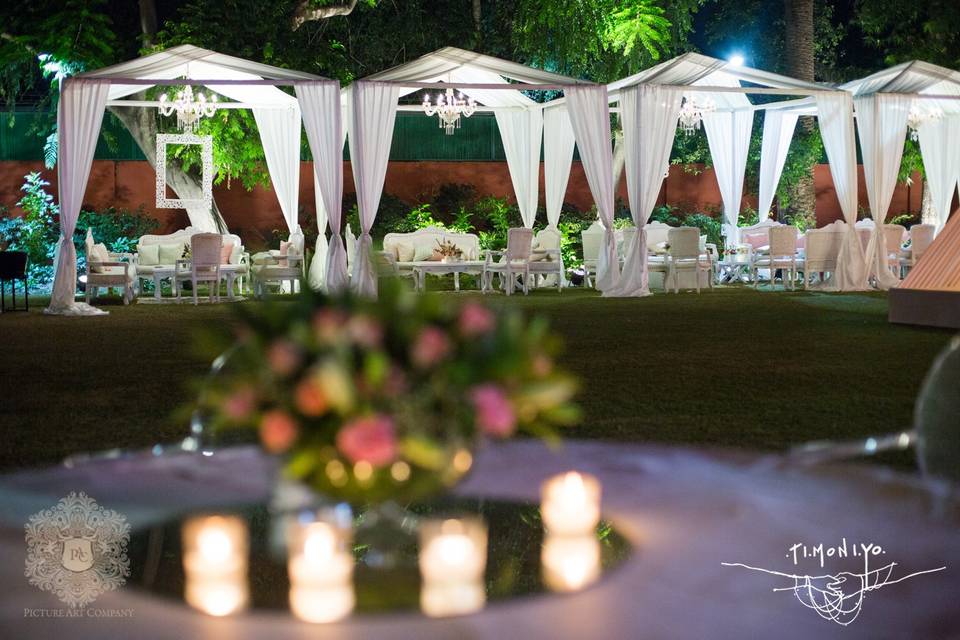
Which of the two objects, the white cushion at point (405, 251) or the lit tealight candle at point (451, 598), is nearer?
the lit tealight candle at point (451, 598)

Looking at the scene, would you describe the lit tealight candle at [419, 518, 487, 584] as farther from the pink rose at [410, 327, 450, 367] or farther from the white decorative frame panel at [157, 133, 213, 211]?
the white decorative frame panel at [157, 133, 213, 211]

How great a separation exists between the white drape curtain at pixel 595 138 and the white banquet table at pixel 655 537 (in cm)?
1252

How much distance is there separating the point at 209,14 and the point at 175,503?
1748cm

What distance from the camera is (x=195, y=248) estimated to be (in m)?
14.9

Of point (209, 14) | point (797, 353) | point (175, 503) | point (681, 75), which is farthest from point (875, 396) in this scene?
point (209, 14)

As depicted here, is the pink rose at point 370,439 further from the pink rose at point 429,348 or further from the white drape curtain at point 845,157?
the white drape curtain at point 845,157

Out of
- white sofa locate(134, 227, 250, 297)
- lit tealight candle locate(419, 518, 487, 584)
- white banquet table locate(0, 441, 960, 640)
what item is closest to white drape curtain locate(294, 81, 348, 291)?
white sofa locate(134, 227, 250, 297)

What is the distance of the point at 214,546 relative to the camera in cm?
204

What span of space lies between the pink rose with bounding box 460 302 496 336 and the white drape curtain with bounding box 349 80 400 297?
1221cm

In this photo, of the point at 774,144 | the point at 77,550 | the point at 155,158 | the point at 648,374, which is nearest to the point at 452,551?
the point at 77,550

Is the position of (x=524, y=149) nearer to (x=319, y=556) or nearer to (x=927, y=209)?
(x=927, y=209)

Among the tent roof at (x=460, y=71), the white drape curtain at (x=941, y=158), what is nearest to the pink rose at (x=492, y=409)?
the tent roof at (x=460, y=71)

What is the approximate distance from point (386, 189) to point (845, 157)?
9.88 meters

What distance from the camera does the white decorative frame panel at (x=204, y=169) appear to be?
18.4m
